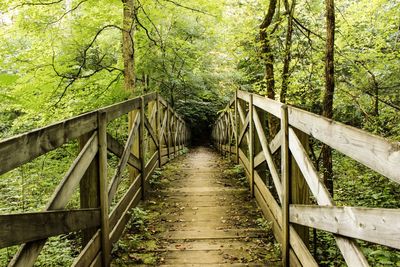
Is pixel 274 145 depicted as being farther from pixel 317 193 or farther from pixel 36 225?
pixel 36 225

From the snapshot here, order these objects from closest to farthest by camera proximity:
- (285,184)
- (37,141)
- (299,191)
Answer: (37,141), (299,191), (285,184)

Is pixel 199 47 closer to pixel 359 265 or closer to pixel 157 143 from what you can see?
pixel 157 143

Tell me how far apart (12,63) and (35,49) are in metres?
0.76

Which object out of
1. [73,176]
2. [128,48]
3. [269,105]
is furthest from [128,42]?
[73,176]

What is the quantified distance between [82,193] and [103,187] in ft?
0.71

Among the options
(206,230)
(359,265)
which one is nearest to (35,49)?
(206,230)

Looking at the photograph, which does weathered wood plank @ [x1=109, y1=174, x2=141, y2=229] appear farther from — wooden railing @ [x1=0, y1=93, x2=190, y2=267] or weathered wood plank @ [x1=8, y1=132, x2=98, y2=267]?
weathered wood plank @ [x1=8, y1=132, x2=98, y2=267]

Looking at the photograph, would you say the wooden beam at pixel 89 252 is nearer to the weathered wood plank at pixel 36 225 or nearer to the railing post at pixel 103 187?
the railing post at pixel 103 187

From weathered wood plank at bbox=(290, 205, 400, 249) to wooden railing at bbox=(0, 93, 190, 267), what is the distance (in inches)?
69.2

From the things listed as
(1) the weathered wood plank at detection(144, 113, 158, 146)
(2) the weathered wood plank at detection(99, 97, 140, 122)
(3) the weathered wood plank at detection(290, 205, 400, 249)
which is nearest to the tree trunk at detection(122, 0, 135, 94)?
(1) the weathered wood plank at detection(144, 113, 158, 146)

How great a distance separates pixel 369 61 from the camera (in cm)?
889

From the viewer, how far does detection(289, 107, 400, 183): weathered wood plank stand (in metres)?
1.57

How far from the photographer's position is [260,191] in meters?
5.25

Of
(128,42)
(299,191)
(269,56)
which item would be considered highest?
(128,42)
